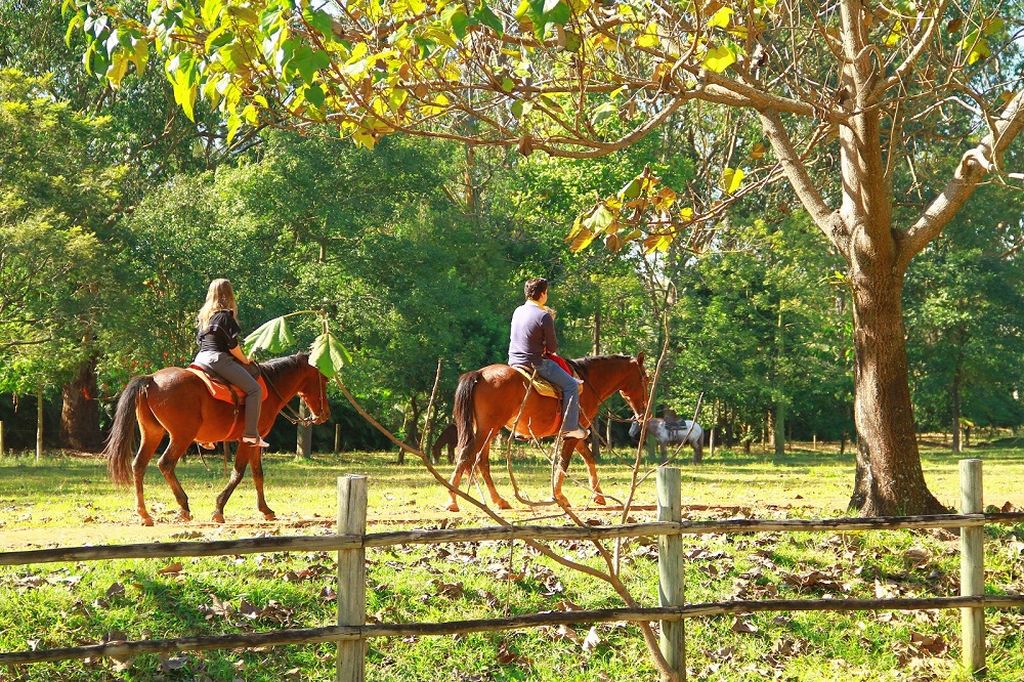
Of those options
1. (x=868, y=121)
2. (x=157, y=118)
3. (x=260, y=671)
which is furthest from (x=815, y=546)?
(x=157, y=118)

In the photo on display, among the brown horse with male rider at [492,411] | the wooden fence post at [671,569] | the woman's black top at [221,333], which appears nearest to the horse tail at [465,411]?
the brown horse with male rider at [492,411]

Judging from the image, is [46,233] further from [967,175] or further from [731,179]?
[967,175]

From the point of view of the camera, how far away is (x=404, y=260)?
92.9 feet

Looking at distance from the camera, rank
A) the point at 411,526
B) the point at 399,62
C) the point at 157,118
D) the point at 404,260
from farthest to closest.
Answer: the point at 157,118
the point at 404,260
the point at 411,526
the point at 399,62

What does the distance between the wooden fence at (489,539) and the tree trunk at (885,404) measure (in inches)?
138

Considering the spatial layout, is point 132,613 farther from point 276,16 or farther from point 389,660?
point 276,16

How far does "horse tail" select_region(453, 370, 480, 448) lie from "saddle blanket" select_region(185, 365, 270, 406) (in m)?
2.43

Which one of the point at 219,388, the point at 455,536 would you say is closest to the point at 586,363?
the point at 219,388

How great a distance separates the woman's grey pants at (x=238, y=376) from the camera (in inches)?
482

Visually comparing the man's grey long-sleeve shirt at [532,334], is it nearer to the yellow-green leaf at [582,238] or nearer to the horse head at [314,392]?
the horse head at [314,392]

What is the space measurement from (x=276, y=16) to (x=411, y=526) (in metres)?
6.46

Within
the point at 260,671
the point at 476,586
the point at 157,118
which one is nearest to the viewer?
the point at 260,671

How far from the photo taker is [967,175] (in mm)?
11055

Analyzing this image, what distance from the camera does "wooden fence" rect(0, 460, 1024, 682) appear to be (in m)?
6.35
